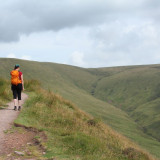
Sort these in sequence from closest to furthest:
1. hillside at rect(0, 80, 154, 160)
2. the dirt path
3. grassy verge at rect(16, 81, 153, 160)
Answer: hillside at rect(0, 80, 154, 160)
grassy verge at rect(16, 81, 153, 160)
the dirt path

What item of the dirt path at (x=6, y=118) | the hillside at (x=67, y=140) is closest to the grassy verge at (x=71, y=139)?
the hillside at (x=67, y=140)

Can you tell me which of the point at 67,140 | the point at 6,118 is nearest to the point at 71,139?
the point at 67,140

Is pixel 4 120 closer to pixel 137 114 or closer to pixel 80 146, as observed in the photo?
pixel 80 146

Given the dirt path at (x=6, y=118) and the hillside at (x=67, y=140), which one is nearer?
the hillside at (x=67, y=140)

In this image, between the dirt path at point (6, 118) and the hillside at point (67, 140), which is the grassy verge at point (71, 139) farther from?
the dirt path at point (6, 118)

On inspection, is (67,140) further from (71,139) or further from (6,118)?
(6,118)

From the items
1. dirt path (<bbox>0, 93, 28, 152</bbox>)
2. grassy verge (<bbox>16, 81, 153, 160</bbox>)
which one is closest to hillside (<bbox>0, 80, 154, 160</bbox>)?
grassy verge (<bbox>16, 81, 153, 160</bbox>)

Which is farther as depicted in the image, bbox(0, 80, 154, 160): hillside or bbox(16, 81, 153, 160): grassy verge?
bbox(16, 81, 153, 160): grassy verge

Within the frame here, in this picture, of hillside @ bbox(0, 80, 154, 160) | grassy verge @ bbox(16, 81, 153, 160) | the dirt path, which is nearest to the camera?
hillside @ bbox(0, 80, 154, 160)

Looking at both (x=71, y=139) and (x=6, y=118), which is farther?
(x=6, y=118)

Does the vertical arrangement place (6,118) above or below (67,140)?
above

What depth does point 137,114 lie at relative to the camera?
6083 inches

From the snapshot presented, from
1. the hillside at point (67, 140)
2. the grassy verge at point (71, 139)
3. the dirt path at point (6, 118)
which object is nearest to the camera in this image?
the hillside at point (67, 140)

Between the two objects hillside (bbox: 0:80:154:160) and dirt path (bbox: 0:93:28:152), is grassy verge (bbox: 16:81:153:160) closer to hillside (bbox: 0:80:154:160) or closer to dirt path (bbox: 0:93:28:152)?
hillside (bbox: 0:80:154:160)
